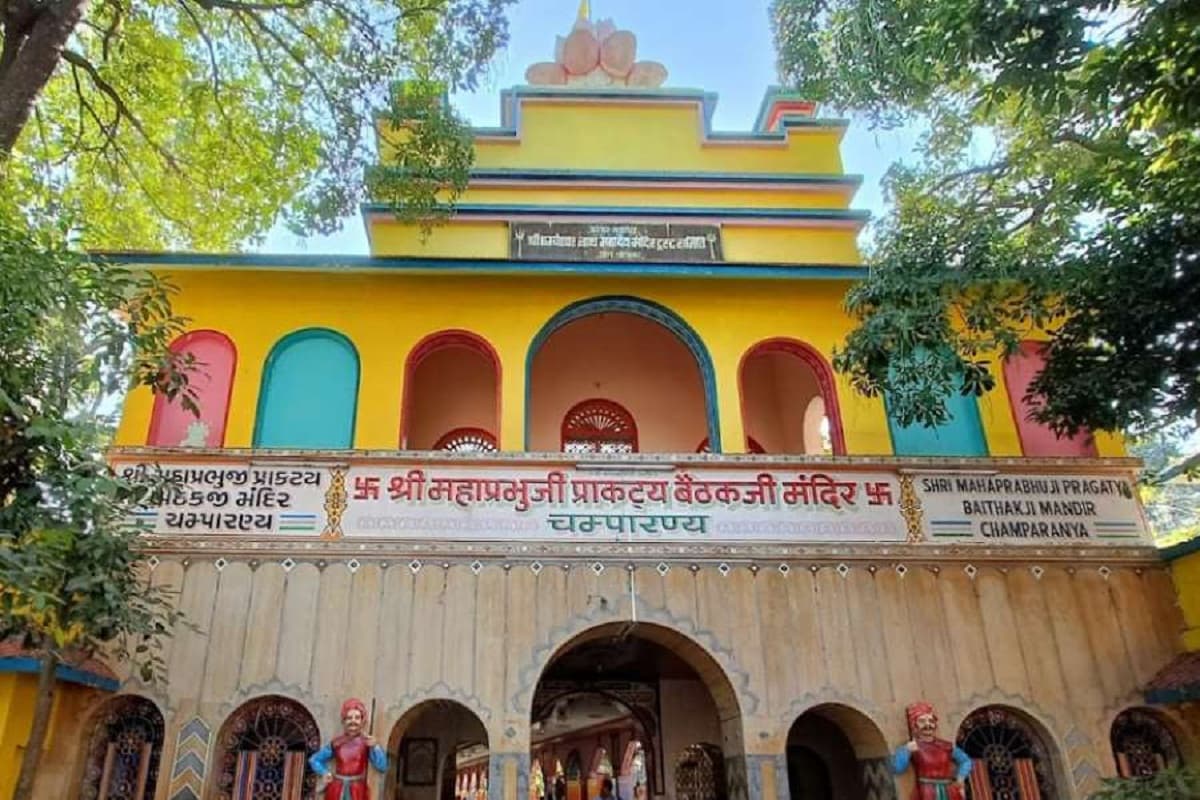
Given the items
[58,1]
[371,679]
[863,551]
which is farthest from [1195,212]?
[58,1]

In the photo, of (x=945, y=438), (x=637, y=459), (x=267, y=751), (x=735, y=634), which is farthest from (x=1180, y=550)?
(x=267, y=751)

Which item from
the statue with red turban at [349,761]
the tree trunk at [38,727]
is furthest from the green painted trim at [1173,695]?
the tree trunk at [38,727]

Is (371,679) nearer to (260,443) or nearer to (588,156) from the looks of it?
(260,443)

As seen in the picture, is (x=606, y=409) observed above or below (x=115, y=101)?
below

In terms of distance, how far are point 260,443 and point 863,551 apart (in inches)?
229

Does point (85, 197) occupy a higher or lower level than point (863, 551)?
higher

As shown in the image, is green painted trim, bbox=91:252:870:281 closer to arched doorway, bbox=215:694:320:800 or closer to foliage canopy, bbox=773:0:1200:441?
foliage canopy, bbox=773:0:1200:441

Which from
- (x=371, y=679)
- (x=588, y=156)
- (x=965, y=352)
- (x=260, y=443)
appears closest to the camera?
(x=371, y=679)

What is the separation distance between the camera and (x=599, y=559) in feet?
25.2

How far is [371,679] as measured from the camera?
7.19 m

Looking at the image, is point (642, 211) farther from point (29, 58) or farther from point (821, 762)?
point (821, 762)

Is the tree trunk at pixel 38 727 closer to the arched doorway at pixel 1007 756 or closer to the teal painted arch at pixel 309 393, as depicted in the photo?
the teal painted arch at pixel 309 393

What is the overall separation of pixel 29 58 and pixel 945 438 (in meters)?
8.67

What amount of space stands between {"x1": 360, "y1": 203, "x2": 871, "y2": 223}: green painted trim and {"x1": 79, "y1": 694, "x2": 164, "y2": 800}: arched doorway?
5586mm
